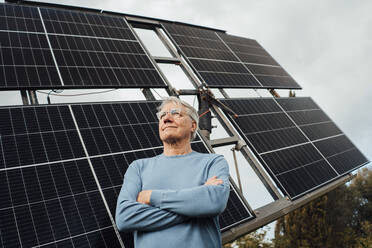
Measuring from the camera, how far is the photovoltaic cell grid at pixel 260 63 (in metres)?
10.4

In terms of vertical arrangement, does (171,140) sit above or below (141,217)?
above

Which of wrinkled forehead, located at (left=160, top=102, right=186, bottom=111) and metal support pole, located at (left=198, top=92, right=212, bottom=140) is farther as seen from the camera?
metal support pole, located at (left=198, top=92, right=212, bottom=140)

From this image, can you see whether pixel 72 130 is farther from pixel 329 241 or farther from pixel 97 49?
pixel 329 241

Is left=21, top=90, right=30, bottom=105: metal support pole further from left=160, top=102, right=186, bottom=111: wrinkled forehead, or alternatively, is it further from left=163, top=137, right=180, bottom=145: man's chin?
left=163, top=137, right=180, bottom=145: man's chin

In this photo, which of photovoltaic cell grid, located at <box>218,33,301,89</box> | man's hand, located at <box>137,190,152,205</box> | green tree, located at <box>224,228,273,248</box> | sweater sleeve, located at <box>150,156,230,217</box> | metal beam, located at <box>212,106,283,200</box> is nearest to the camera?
sweater sleeve, located at <box>150,156,230,217</box>

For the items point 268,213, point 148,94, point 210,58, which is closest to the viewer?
point 268,213

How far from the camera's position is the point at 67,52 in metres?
6.66

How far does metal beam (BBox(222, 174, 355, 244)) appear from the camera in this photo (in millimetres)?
4766

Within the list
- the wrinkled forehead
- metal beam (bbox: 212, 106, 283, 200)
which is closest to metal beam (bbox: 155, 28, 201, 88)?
metal beam (bbox: 212, 106, 283, 200)

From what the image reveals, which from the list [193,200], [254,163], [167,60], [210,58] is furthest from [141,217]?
[210,58]

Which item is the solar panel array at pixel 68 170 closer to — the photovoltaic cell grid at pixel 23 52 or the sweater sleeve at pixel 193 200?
the photovoltaic cell grid at pixel 23 52

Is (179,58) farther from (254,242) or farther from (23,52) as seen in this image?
(254,242)

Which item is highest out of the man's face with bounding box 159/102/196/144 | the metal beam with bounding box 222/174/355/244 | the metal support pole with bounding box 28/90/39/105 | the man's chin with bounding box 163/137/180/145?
the metal support pole with bounding box 28/90/39/105

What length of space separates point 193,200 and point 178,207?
4.5 inches
